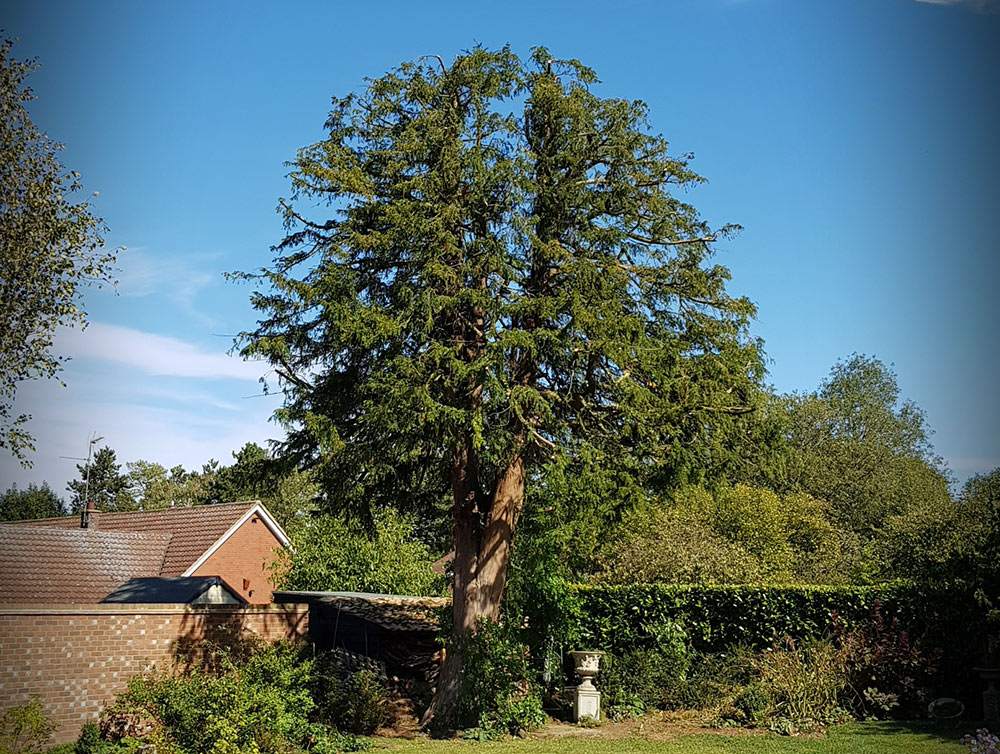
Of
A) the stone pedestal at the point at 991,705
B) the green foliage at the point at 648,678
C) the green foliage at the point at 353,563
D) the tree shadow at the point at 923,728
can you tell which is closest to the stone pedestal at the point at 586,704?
the green foliage at the point at 648,678

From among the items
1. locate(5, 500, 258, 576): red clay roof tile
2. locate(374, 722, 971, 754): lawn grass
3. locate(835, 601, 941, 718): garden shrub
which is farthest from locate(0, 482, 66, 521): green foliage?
locate(835, 601, 941, 718): garden shrub

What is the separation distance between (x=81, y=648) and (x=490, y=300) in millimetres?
7583

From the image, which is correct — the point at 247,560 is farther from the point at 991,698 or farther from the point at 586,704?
the point at 991,698

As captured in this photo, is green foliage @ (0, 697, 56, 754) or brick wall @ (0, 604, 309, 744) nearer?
green foliage @ (0, 697, 56, 754)

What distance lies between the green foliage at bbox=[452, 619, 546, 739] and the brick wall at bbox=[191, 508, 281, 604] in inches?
657

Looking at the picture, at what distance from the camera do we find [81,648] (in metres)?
11.8

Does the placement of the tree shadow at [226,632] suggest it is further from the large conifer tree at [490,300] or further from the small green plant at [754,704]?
the small green plant at [754,704]

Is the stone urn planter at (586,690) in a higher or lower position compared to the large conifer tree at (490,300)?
lower

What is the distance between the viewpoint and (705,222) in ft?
47.5

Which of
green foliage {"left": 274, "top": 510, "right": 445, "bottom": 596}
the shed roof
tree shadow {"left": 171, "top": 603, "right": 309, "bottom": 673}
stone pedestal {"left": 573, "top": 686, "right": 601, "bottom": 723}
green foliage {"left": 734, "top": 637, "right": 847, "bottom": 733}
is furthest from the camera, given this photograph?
green foliage {"left": 274, "top": 510, "right": 445, "bottom": 596}

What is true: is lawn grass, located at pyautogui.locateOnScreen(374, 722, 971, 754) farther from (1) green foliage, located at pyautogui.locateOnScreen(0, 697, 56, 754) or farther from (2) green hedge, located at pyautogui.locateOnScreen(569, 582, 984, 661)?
(1) green foliage, located at pyautogui.locateOnScreen(0, 697, 56, 754)

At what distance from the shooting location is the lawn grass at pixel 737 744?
11.5 meters

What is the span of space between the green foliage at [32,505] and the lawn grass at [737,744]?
53735 millimetres

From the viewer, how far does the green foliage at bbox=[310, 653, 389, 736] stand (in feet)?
43.8
